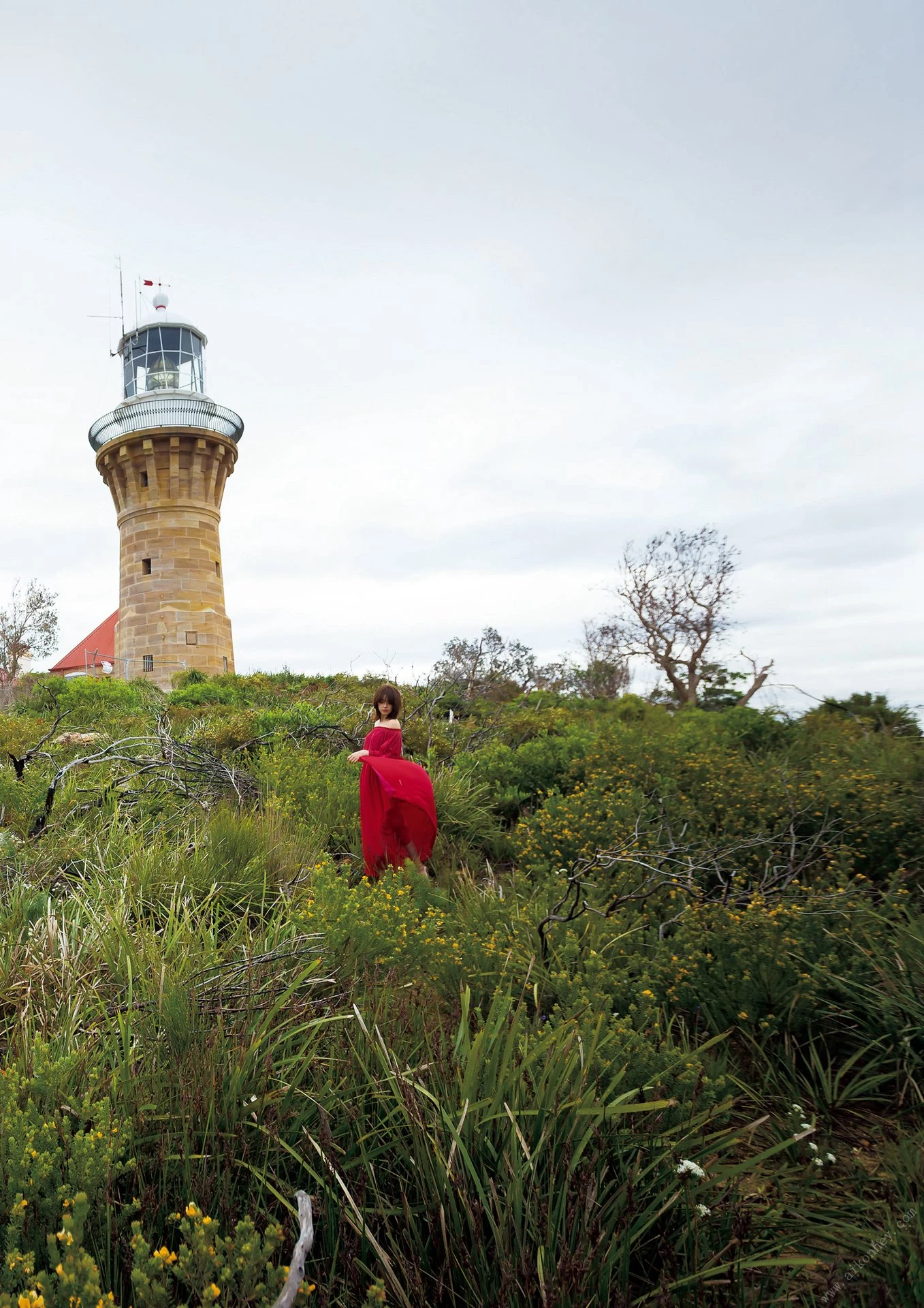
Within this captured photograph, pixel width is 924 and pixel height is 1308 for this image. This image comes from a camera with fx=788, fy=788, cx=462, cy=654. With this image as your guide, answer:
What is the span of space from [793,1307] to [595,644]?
23904 mm

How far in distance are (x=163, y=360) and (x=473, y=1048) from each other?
29.5 meters

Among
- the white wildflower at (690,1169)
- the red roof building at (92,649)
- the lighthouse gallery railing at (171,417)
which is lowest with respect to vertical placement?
the white wildflower at (690,1169)

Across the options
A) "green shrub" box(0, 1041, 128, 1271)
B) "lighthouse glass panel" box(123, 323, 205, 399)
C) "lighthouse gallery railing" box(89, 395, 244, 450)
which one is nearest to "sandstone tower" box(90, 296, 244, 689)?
"lighthouse gallery railing" box(89, 395, 244, 450)

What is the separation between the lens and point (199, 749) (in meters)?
8.50

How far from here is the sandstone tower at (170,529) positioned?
2419cm

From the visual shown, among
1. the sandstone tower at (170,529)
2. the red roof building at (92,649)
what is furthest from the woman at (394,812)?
the red roof building at (92,649)

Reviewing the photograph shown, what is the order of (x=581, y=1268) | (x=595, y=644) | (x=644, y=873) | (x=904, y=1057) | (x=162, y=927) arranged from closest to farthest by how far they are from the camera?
(x=581, y=1268), (x=904, y=1057), (x=162, y=927), (x=644, y=873), (x=595, y=644)

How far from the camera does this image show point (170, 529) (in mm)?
24641

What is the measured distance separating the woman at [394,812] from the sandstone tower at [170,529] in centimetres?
1833

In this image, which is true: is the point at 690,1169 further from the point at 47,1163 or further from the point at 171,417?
the point at 171,417

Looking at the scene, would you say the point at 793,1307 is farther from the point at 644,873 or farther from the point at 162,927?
the point at 162,927

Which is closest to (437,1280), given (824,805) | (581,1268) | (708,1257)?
(581,1268)

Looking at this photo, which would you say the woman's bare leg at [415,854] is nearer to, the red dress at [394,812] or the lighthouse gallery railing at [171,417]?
the red dress at [394,812]

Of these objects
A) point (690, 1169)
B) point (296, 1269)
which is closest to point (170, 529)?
point (690, 1169)
